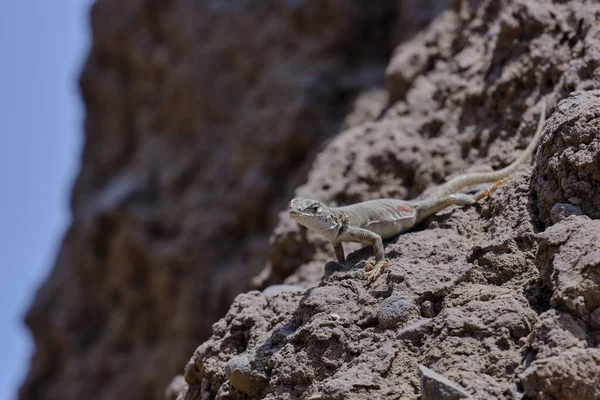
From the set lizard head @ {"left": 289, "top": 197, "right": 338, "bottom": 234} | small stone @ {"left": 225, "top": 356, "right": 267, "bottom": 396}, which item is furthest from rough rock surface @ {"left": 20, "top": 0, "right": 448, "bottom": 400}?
small stone @ {"left": 225, "top": 356, "right": 267, "bottom": 396}

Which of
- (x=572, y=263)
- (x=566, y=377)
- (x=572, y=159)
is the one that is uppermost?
(x=572, y=159)

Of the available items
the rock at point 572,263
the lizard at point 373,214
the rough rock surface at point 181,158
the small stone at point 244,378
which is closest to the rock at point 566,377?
the rock at point 572,263

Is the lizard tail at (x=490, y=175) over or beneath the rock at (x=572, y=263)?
over

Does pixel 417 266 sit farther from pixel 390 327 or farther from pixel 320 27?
pixel 320 27

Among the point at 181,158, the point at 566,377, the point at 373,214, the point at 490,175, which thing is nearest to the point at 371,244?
the point at 373,214

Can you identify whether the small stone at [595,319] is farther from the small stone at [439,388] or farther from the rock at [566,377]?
the small stone at [439,388]

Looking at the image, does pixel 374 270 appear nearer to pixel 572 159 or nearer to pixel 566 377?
pixel 572 159
